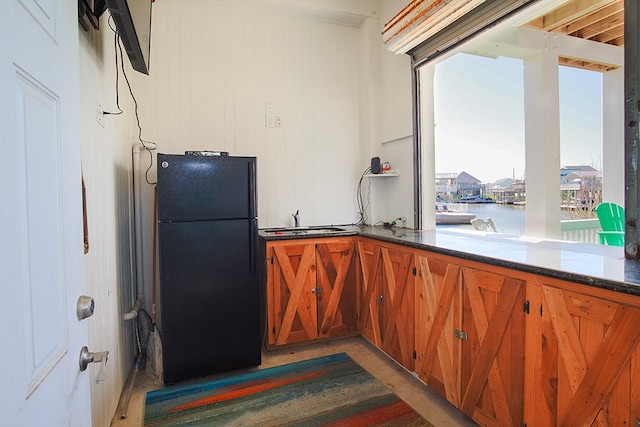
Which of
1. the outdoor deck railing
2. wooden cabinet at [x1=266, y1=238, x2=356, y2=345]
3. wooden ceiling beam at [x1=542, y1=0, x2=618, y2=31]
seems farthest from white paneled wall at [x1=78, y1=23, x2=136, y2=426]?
the outdoor deck railing

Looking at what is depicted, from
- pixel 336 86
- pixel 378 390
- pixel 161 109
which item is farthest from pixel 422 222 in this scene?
pixel 161 109

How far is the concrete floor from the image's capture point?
6.73ft

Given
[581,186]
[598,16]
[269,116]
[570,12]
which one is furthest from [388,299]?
[598,16]

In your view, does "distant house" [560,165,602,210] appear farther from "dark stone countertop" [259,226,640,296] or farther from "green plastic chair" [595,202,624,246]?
"dark stone countertop" [259,226,640,296]

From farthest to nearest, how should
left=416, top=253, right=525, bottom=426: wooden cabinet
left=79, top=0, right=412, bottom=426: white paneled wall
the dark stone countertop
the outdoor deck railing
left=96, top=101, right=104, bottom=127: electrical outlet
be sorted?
the outdoor deck railing
left=79, top=0, right=412, bottom=426: white paneled wall
left=96, top=101, right=104, bottom=127: electrical outlet
left=416, top=253, right=525, bottom=426: wooden cabinet
the dark stone countertop

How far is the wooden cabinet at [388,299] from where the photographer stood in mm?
2404

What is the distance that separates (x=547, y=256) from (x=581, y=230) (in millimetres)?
2310

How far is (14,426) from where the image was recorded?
54cm

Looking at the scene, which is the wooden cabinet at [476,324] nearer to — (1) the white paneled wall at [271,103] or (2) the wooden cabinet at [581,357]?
(2) the wooden cabinet at [581,357]

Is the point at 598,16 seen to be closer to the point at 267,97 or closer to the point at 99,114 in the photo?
the point at 267,97

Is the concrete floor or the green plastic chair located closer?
the concrete floor

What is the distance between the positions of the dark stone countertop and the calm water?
2.59 ft

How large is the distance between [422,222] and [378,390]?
1.50m

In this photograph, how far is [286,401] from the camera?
2.23 m
